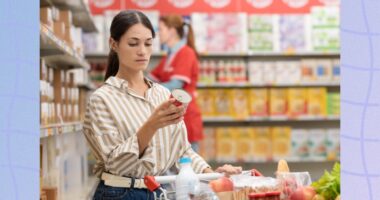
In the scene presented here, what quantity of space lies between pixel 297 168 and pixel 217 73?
155 centimetres

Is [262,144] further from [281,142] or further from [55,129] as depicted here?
[55,129]

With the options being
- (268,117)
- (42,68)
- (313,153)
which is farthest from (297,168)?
(42,68)

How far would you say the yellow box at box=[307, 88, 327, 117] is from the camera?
23.3 ft

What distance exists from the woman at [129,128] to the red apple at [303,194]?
1.01 ft

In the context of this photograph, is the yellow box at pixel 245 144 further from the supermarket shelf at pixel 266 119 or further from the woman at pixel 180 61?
the woman at pixel 180 61

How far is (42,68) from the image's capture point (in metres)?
3.52

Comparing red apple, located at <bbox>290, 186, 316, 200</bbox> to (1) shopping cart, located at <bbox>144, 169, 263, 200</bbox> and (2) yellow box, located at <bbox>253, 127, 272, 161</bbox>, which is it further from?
(2) yellow box, located at <bbox>253, 127, 272, 161</bbox>

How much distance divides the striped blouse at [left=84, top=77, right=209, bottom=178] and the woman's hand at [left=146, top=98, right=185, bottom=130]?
179 mm

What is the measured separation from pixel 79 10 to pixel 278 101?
109 inches

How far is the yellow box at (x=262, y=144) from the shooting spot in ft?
23.1

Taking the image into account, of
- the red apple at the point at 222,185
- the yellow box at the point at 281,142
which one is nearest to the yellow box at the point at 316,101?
the yellow box at the point at 281,142

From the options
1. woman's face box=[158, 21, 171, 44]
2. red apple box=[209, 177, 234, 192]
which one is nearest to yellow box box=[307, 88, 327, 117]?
woman's face box=[158, 21, 171, 44]

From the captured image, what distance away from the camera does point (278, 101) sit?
23.3ft

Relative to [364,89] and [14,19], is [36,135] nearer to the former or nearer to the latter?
[14,19]
